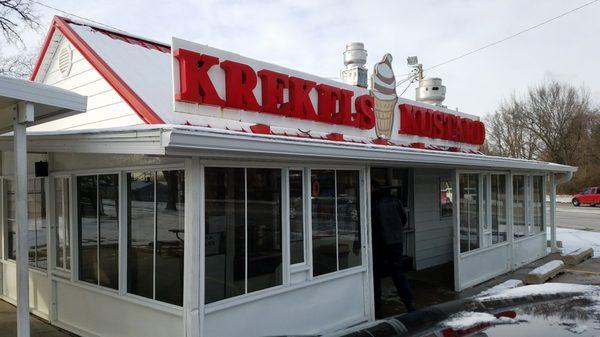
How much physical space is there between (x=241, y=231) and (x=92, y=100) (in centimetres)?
314

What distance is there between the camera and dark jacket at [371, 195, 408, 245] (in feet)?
23.0

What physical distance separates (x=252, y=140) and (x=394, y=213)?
3.32 metres

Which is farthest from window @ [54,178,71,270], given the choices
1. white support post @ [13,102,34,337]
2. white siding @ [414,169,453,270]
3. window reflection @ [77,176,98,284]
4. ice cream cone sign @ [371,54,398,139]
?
white siding @ [414,169,453,270]

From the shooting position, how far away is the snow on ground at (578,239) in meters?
13.8

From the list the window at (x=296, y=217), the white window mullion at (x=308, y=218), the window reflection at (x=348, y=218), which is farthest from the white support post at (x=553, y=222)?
the window at (x=296, y=217)

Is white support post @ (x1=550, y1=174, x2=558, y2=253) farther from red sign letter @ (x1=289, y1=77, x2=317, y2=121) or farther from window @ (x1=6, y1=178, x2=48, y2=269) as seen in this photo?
window @ (x1=6, y1=178, x2=48, y2=269)

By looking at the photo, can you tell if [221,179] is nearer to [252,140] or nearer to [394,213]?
[252,140]

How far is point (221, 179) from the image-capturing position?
4918 mm

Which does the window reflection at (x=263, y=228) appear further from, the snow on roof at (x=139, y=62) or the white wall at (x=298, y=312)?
the snow on roof at (x=139, y=62)

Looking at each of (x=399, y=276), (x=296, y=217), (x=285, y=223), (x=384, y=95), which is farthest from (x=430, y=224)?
(x=285, y=223)

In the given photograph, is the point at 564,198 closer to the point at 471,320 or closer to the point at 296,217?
the point at 296,217

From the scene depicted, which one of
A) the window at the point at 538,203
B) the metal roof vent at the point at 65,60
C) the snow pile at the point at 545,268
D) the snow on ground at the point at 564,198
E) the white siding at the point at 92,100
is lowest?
the snow on ground at the point at 564,198

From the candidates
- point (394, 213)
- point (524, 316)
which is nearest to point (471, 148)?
point (394, 213)

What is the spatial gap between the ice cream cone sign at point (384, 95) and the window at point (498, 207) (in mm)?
2450
